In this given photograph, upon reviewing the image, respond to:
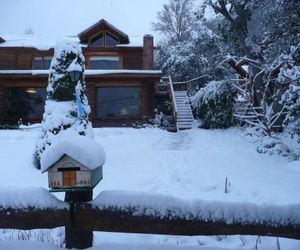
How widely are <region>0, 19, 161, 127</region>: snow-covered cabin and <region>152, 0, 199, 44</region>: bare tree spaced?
13.8 m

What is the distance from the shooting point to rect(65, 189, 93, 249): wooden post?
315 cm

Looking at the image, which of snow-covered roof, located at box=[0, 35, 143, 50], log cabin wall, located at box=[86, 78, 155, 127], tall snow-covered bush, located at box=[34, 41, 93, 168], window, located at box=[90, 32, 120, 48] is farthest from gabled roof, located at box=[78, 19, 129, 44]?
tall snow-covered bush, located at box=[34, 41, 93, 168]

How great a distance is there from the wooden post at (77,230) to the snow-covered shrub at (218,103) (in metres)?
16.6

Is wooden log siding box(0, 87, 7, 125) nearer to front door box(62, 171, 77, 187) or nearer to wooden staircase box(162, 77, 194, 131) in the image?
wooden staircase box(162, 77, 194, 131)

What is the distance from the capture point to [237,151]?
45.1ft

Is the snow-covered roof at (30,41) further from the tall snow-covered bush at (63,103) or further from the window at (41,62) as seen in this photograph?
the tall snow-covered bush at (63,103)

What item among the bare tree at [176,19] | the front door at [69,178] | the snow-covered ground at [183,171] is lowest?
the snow-covered ground at [183,171]

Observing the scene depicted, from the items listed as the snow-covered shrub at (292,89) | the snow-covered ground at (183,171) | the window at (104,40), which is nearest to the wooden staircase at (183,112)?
the snow-covered ground at (183,171)

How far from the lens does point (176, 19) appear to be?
122 ft

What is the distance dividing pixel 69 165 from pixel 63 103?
7.59 meters

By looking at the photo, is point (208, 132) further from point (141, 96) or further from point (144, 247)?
point (144, 247)

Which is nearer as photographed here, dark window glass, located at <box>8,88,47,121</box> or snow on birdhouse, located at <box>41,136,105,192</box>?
snow on birdhouse, located at <box>41,136,105,192</box>

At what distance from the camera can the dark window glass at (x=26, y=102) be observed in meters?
22.1

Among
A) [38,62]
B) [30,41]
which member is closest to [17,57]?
[38,62]
